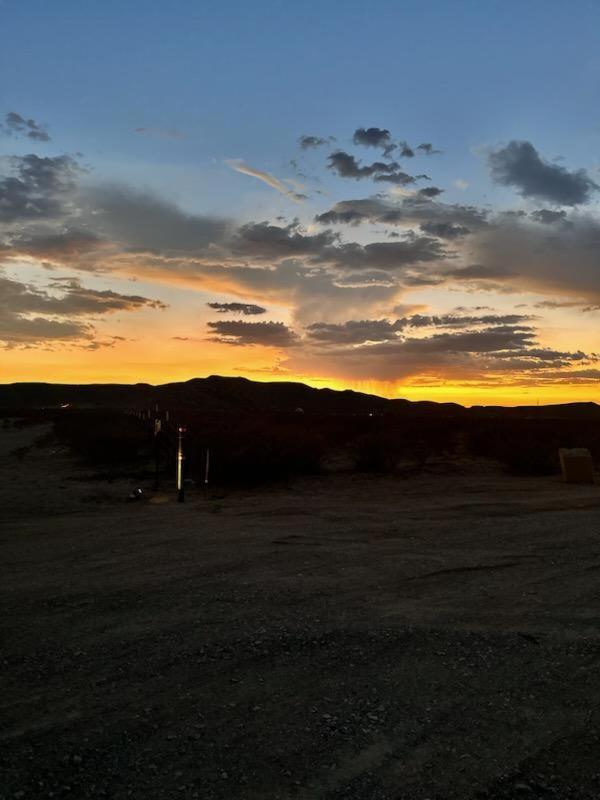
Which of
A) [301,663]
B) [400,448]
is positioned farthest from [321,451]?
[301,663]

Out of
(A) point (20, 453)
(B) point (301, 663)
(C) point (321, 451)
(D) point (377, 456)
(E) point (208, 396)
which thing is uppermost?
(E) point (208, 396)

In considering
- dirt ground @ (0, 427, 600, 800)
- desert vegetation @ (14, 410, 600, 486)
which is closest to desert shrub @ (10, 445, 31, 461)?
desert vegetation @ (14, 410, 600, 486)

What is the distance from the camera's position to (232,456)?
18875 millimetres

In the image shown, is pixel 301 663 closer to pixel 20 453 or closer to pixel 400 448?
pixel 400 448

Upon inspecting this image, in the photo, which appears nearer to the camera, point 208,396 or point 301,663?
point 301,663

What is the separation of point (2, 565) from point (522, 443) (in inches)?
691

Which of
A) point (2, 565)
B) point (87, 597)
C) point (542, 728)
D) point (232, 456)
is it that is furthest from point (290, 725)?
point (232, 456)

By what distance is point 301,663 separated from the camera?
5539 millimetres

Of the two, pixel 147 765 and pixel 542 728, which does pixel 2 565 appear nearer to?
pixel 147 765

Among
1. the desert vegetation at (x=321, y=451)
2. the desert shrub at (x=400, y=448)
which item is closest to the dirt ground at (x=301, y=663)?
the desert vegetation at (x=321, y=451)

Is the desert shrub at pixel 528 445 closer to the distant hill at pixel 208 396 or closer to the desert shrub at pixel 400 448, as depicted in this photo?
the desert shrub at pixel 400 448

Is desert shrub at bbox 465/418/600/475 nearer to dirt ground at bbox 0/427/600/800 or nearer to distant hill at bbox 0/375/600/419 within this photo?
dirt ground at bbox 0/427/600/800

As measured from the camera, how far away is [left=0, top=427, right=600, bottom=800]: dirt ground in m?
4.09

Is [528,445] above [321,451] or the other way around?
above
